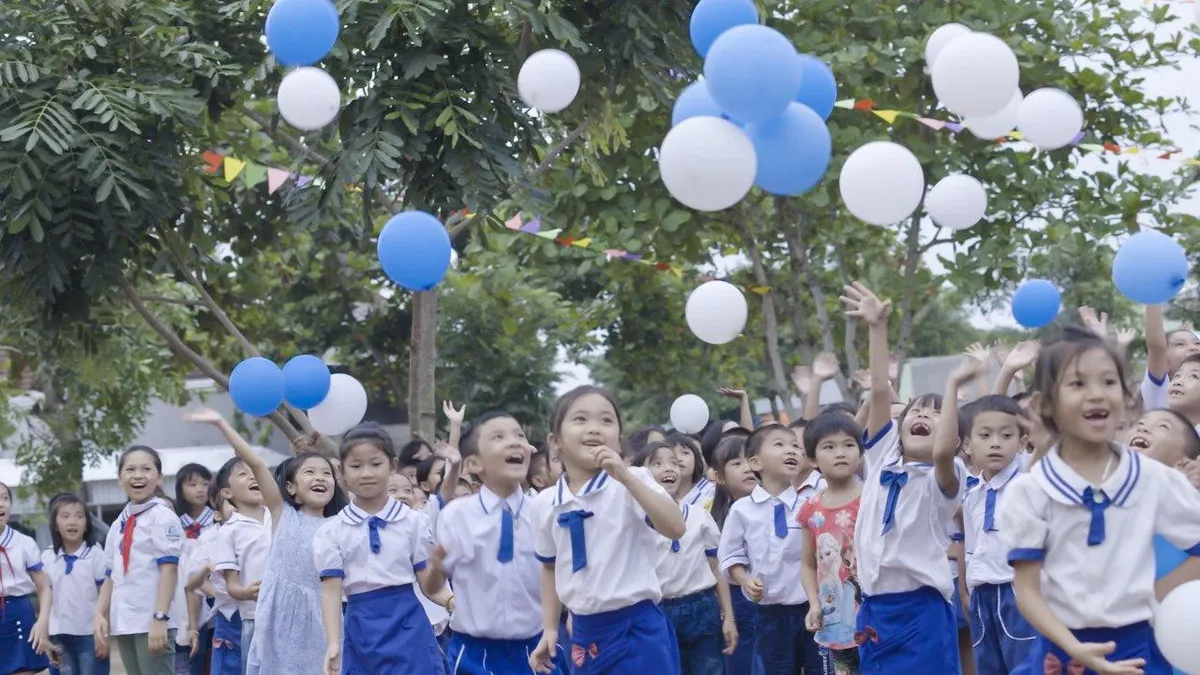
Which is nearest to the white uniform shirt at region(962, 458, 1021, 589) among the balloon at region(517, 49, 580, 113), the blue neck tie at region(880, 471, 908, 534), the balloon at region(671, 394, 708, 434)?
the blue neck tie at region(880, 471, 908, 534)

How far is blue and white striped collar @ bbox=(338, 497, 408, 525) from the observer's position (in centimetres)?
667

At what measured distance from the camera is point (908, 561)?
5977mm

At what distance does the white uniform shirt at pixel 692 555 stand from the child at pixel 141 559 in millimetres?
3347

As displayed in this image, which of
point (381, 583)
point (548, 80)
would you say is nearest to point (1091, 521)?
point (381, 583)

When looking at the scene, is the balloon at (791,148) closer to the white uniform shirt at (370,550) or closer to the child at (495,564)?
the child at (495,564)

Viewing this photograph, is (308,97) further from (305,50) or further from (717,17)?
(717,17)

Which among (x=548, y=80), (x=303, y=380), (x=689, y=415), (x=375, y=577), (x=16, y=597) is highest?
(x=548, y=80)

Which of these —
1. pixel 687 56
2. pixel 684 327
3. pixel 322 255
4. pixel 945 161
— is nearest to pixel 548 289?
pixel 684 327

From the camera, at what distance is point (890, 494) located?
602 cm

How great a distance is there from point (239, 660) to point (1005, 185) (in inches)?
241

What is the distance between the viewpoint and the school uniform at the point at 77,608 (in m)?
10.7

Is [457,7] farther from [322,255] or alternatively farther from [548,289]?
[548,289]

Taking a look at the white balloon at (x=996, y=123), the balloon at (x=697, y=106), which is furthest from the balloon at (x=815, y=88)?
the white balloon at (x=996, y=123)

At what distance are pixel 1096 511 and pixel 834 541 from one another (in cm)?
270
